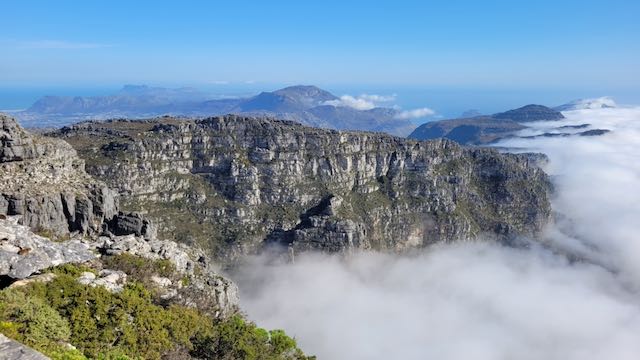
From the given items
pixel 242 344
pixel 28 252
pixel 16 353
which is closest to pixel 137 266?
pixel 28 252

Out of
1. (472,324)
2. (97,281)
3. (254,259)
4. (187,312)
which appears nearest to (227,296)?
(187,312)

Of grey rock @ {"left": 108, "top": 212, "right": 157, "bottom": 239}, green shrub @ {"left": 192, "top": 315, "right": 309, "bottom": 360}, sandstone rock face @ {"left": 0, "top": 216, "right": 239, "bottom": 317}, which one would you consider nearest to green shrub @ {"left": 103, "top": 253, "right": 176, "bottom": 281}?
sandstone rock face @ {"left": 0, "top": 216, "right": 239, "bottom": 317}

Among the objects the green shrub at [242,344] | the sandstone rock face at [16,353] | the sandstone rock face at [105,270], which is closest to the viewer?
the sandstone rock face at [16,353]

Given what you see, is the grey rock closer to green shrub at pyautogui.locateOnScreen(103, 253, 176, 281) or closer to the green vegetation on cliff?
green shrub at pyautogui.locateOnScreen(103, 253, 176, 281)

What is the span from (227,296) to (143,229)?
20286 millimetres

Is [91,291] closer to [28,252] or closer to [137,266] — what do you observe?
[28,252]

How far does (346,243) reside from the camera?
643ft

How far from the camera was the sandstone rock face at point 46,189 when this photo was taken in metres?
68.2

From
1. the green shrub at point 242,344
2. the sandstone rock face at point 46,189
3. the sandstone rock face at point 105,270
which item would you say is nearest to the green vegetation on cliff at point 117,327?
the green shrub at point 242,344

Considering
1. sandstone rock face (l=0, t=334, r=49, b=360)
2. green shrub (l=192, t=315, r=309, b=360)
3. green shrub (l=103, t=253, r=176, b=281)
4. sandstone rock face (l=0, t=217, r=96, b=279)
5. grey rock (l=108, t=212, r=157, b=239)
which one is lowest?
green shrub (l=192, t=315, r=309, b=360)

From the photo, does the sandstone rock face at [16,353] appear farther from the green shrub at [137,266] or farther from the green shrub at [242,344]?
the green shrub at [137,266]

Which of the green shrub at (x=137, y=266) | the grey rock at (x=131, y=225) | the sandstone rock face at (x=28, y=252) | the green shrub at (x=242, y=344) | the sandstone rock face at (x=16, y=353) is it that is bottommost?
the green shrub at (x=242, y=344)

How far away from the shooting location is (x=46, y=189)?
74125mm

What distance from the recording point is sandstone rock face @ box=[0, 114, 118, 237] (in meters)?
68.2
